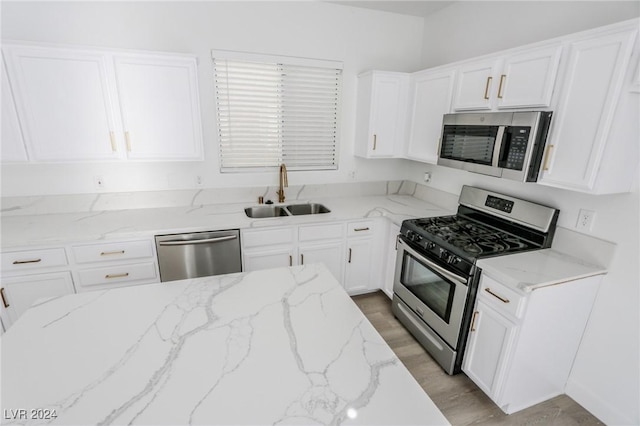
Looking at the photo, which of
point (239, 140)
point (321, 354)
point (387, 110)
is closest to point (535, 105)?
point (387, 110)

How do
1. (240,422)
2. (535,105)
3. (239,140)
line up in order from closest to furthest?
(240,422), (535,105), (239,140)

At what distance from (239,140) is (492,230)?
7.82 ft

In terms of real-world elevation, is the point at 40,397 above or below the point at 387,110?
below

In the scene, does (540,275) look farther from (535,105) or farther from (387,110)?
(387,110)

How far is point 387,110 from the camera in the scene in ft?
9.83

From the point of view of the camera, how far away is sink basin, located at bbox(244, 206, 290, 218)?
3.04 meters

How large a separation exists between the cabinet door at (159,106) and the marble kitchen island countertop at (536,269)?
2.37 metres

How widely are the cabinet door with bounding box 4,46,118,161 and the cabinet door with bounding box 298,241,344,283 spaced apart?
1.74m

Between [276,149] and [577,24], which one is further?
[276,149]

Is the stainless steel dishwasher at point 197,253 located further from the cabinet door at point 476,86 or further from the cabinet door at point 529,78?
the cabinet door at point 529,78

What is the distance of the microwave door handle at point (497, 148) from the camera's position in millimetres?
1924

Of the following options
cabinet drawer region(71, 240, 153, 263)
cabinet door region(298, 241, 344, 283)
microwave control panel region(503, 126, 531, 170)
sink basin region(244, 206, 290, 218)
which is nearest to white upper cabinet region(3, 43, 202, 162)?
cabinet drawer region(71, 240, 153, 263)

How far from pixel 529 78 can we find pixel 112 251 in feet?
10.1

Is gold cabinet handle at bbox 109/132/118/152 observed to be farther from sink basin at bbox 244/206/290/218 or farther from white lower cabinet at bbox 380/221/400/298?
white lower cabinet at bbox 380/221/400/298
